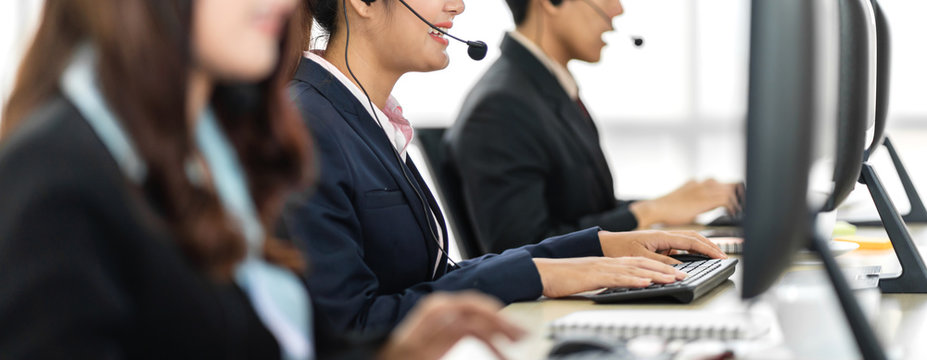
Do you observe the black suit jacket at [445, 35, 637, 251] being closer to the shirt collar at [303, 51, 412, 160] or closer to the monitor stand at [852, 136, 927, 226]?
the shirt collar at [303, 51, 412, 160]

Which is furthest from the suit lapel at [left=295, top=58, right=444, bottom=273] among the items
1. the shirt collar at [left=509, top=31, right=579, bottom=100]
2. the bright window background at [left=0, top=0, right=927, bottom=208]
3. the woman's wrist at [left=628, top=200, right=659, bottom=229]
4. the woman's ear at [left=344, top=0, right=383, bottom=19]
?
the bright window background at [left=0, top=0, right=927, bottom=208]

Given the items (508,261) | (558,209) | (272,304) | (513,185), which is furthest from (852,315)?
(558,209)

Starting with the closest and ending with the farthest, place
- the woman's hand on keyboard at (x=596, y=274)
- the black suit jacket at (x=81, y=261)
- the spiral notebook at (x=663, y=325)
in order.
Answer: the black suit jacket at (x=81, y=261)
the spiral notebook at (x=663, y=325)
the woman's hand on keyboard at (x=596, y=274)

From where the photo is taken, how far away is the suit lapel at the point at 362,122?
55.0 inches

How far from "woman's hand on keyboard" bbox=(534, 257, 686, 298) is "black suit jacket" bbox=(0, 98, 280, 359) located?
71cm

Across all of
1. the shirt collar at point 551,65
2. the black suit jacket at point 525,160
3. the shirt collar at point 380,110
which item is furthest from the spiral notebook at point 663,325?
the shirt collar at point 551,65

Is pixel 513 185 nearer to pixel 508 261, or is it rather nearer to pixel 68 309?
pixel 508 261

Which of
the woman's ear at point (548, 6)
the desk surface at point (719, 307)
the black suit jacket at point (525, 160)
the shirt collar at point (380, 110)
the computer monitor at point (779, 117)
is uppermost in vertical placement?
the computer monitor at point (779, 117)

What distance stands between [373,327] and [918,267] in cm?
74

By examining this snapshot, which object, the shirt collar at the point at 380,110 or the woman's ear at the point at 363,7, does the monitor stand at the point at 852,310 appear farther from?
the woman's ear at the point at 363,7

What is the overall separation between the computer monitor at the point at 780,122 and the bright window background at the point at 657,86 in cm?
391

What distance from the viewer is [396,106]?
162 cm

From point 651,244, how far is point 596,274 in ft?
0.86

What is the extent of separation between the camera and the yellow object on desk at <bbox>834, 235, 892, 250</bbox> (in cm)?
174
